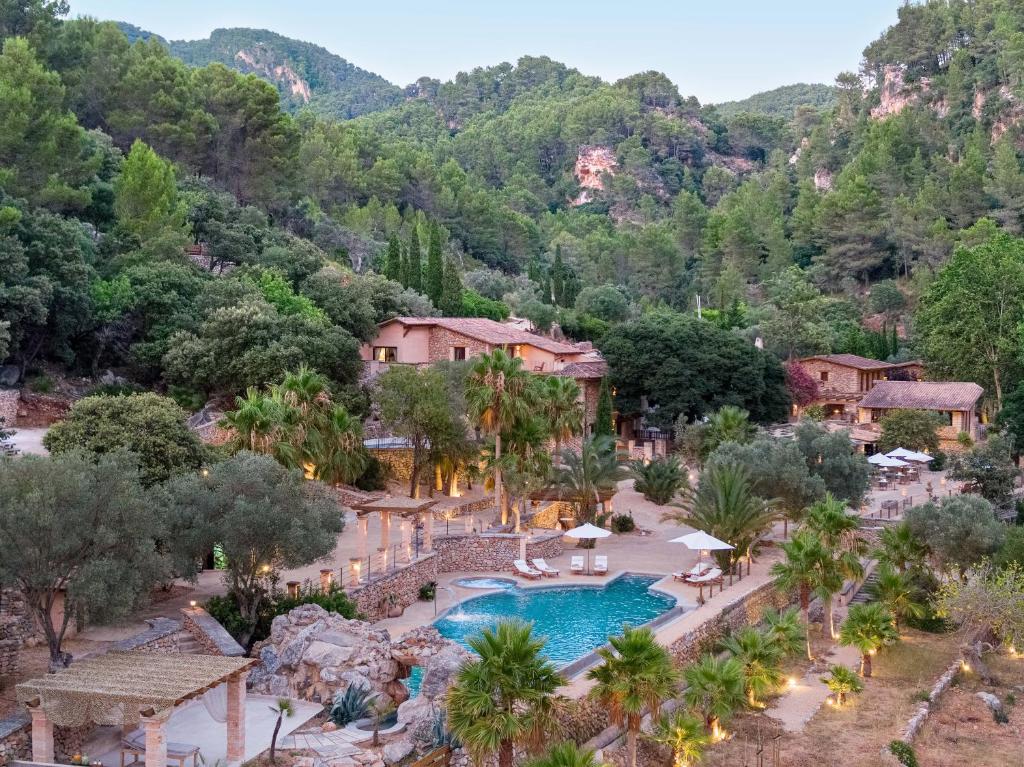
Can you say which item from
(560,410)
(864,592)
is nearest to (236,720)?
(864,592)

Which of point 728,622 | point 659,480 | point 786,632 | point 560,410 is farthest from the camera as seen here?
point 659,480

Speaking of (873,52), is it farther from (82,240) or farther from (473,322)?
(82,240)

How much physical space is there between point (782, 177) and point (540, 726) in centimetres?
9897

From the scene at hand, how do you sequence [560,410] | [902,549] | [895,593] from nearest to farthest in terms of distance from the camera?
[895,593]
[902,549]
[560,410]

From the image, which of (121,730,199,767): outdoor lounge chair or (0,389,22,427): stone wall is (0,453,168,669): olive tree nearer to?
(121,730,199,767): outdoor lounge chair

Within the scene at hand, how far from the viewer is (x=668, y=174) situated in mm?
141250

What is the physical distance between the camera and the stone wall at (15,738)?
1463 cm

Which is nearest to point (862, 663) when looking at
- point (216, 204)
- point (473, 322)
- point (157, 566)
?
point (157, 566)

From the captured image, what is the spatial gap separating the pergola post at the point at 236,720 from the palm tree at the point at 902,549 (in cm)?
1865

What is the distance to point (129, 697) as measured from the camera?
14.5 meters

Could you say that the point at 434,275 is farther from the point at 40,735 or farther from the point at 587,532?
the point at 40,735

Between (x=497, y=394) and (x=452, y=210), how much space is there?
60.5 m

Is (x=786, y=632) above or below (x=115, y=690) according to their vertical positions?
below

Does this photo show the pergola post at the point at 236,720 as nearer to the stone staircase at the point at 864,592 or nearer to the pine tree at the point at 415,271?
the stone staircase at the point at 864,592
